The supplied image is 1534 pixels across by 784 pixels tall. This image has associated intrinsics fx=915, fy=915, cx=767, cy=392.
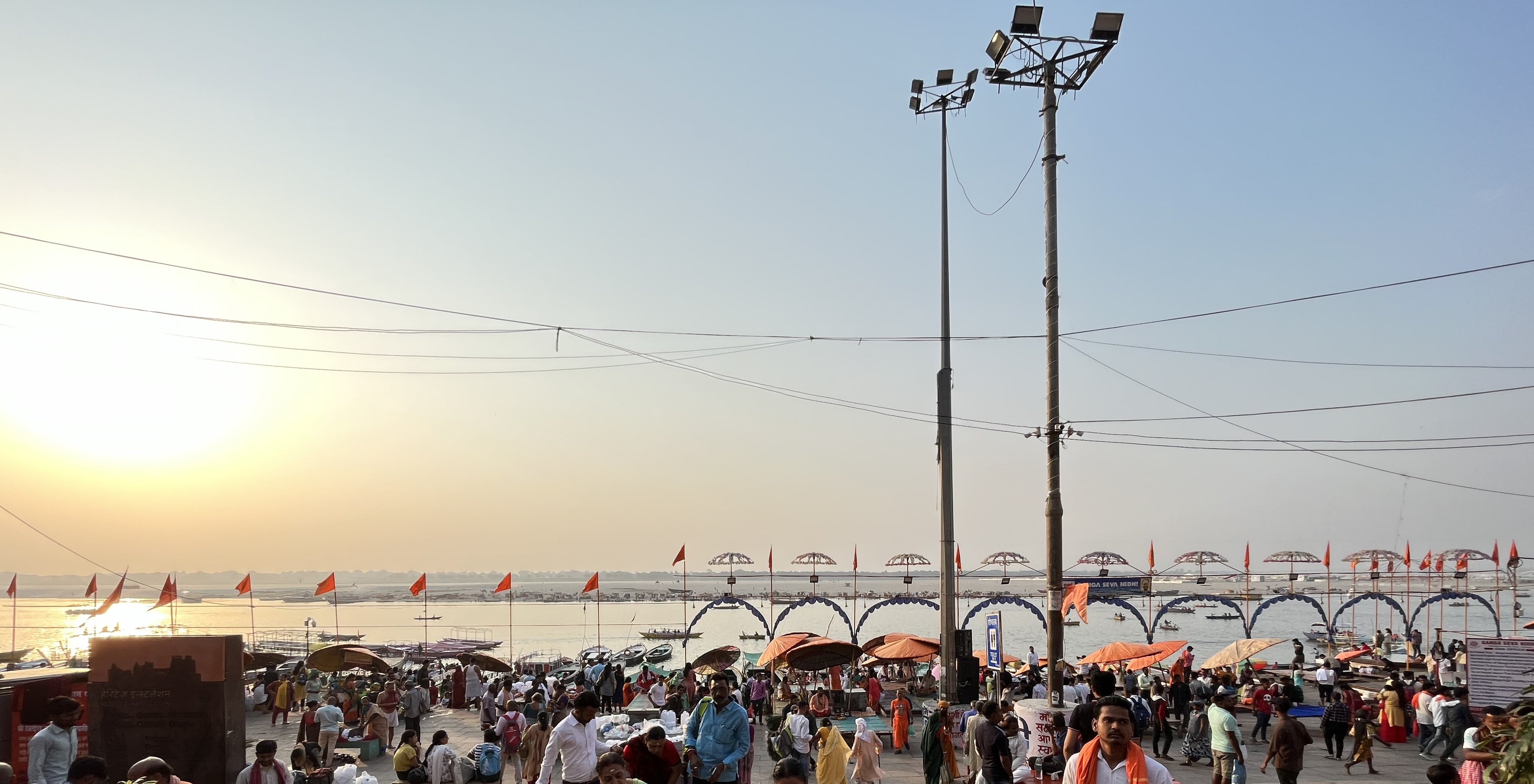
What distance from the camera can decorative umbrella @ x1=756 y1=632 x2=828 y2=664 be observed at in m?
22.8

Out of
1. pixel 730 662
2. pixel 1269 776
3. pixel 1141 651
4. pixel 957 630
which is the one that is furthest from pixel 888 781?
pixel 730 662

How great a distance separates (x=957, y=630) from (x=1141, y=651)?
10.3 meters

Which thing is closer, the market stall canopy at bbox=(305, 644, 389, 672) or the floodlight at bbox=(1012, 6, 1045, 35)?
the floodlight at bbox=(1012, 6, 1045, 35)

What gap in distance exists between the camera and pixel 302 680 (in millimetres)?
24547

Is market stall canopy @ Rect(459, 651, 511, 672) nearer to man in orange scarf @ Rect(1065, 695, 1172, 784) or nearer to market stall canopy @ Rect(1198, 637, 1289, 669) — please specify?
market stall canopy @ Rect(1198, 637, 1289, 669)

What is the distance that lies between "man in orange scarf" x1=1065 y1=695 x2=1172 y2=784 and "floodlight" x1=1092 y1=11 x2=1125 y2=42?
39.8ft

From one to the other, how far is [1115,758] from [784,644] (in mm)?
19233

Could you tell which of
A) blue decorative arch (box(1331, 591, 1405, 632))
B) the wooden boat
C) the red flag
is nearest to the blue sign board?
the red flag

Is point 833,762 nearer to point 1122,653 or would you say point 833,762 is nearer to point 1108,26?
point 1108,26

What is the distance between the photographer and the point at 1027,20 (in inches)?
561

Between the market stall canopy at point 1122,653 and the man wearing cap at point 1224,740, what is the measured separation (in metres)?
12.7

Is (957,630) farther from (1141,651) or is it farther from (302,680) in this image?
(302,680)

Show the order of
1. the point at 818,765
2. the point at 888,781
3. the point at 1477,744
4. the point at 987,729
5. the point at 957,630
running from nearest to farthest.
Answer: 1. the point at 1477,744
2. the point at 987,729
3. the point at 818,765
4. the point at 888,781
5. the point at 957,630

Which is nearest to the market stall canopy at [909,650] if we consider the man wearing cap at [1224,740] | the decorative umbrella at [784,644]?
the decorative umbrella at [784,644]
